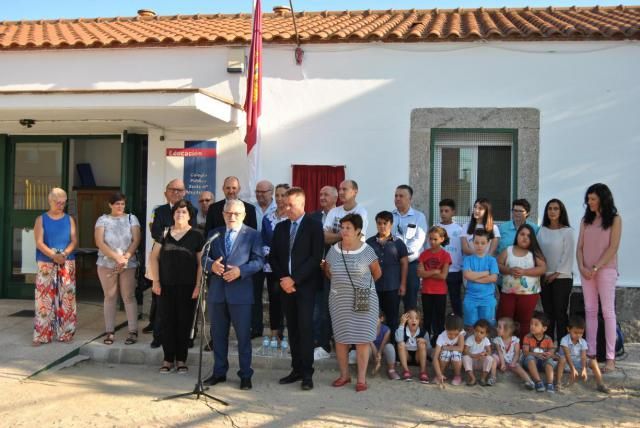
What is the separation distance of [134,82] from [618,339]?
6.36 m

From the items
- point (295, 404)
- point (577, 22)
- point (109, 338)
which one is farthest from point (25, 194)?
point (577, 22)

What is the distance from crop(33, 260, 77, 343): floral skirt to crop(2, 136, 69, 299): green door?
219cm

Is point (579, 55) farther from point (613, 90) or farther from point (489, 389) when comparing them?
point (489, 389)

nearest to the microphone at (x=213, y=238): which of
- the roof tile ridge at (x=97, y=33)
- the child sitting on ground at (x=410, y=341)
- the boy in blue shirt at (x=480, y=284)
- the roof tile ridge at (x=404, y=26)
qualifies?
the child sitting on ground at (x=410, y=341)

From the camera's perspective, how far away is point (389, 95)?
7.15 meters

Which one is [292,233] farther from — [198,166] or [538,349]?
[198,166]

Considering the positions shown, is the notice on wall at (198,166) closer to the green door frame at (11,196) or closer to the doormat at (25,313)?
the green door frame at (11,196)

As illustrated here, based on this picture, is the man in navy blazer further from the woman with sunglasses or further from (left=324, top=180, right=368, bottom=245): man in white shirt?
the woman with sunglasses

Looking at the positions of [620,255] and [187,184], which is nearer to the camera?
[620,255]

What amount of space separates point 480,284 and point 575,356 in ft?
3.42

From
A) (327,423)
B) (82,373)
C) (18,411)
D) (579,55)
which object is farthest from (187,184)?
(579,55)

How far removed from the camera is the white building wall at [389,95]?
6.81 m

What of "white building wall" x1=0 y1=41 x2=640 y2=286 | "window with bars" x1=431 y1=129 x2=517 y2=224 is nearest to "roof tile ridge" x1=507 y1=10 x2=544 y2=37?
"white building wall" x1=0 y1=41 x2=640 y2=286

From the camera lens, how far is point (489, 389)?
17.1 feet
